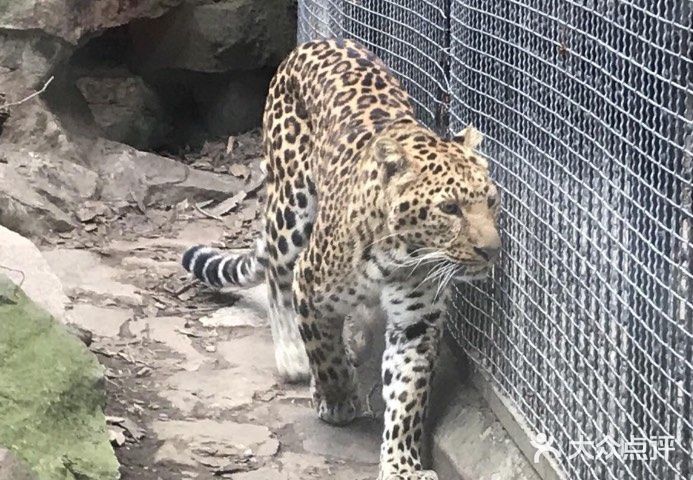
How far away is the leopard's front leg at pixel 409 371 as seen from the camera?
4941mm

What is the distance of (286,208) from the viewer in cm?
579

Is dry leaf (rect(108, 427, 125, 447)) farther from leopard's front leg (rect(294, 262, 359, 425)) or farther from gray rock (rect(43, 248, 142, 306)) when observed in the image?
gray rock (rect(43, 248, 142, 306))

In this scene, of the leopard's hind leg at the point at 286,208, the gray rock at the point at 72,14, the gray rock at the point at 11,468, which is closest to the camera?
the gray rock at the point at 11,468

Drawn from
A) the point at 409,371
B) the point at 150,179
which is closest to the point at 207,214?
the point at 150,179

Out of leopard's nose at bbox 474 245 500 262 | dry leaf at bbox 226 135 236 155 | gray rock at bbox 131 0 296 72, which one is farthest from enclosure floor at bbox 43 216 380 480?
gray rock at bbox 131 0 296 72

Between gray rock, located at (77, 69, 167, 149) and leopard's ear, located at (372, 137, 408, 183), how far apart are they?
499 cm

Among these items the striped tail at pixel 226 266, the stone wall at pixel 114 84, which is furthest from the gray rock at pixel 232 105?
the striped tail at pixel 226 266

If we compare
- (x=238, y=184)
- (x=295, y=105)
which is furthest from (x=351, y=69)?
(x=238, y=184)

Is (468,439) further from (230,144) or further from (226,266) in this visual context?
(230,144)

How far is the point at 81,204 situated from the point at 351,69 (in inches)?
125

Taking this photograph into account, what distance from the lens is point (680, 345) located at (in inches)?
126

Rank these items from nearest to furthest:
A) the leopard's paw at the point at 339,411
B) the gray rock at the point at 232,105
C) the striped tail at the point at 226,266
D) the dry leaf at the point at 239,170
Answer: the leopard's paw at the point at 339,411, the striped tail at the point at 226,266, the dry leaf at the point at 239,170, the gray rock at the point at 232,105

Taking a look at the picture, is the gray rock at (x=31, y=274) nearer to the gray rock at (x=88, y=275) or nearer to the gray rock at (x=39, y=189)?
the gray rock at (x=88, y=275)

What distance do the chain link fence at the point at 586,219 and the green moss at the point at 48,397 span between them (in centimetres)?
156
